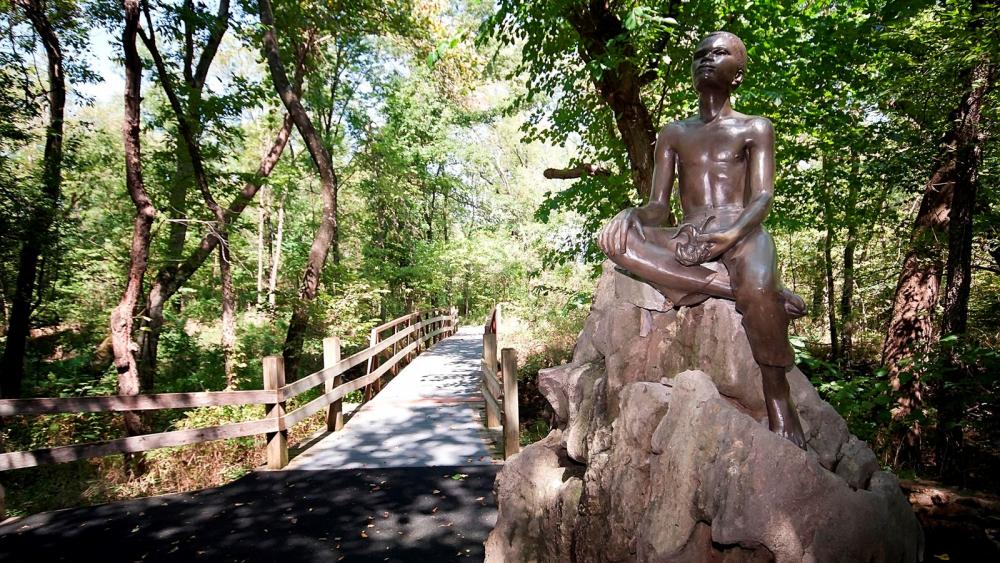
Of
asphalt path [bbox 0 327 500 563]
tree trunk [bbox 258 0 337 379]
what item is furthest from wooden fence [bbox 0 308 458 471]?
tree trunk [bbox 258 0 337 379]

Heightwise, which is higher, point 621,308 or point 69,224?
point 69,224

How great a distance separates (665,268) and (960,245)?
4.12 meters

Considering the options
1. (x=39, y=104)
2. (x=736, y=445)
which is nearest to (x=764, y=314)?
(x=736, y=445)

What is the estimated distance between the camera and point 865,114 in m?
6.23

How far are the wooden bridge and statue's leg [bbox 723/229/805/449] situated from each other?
2300 mm

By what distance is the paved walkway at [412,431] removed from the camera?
5473mm

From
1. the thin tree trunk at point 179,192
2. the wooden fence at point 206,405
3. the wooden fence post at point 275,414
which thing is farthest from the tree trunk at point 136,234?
the thin tree trunk at point 179,192

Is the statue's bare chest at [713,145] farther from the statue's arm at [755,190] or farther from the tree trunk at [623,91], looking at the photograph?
the tree trunk at [623,91]

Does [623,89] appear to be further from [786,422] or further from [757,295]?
[786,422]

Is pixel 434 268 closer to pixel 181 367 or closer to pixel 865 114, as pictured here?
pixel 181 367

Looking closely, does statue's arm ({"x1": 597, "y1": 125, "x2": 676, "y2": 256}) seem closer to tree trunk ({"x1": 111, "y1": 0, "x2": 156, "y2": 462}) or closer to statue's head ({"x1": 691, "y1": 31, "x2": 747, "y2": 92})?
statue's head ({"x1": 691, "y1": 31, "x2": 747, "y2": 92})

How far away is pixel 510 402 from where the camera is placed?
210 inches

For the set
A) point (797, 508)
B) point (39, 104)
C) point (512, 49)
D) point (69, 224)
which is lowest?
point (797, 508)

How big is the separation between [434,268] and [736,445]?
63.7 feet
